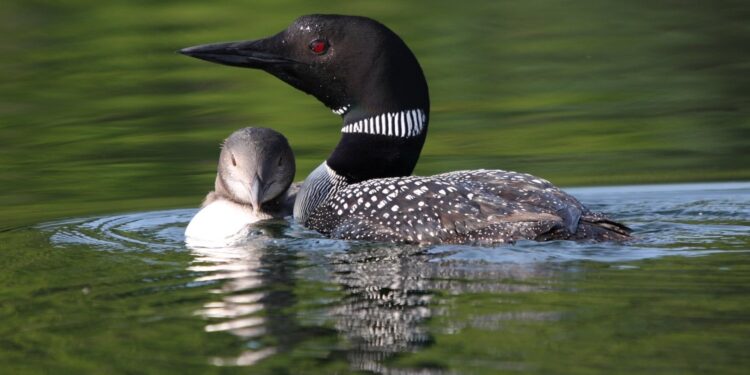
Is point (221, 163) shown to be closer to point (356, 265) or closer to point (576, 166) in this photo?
point (356, 265)

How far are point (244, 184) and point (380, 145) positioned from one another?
75cm

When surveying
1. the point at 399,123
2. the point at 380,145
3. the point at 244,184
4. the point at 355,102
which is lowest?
the point at 244,184

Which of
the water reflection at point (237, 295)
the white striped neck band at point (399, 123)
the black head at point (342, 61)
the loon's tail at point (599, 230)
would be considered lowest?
the water reflection at point (237, 295)

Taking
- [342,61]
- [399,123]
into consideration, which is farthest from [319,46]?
[399,123]

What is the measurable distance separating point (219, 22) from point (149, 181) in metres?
4.45

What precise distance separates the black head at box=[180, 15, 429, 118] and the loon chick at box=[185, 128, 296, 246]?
0.43m

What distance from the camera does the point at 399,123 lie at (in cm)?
726

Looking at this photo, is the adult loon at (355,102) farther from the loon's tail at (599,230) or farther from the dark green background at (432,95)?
the dark green background at (432,95)

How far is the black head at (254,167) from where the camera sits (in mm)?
7012

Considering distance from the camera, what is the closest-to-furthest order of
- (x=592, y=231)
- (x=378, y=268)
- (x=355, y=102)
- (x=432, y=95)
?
(x=378, y=268), (x=592, y=231), (x=355, y=102), (x=432, y=95)

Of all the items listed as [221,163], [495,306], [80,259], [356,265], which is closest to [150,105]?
[221,163]

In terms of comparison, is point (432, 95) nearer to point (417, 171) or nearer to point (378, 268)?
point (417, 171)

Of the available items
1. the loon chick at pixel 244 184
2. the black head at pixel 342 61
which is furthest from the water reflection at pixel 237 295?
the black head at pixel 342 61

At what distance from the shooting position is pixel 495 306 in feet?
16.3
